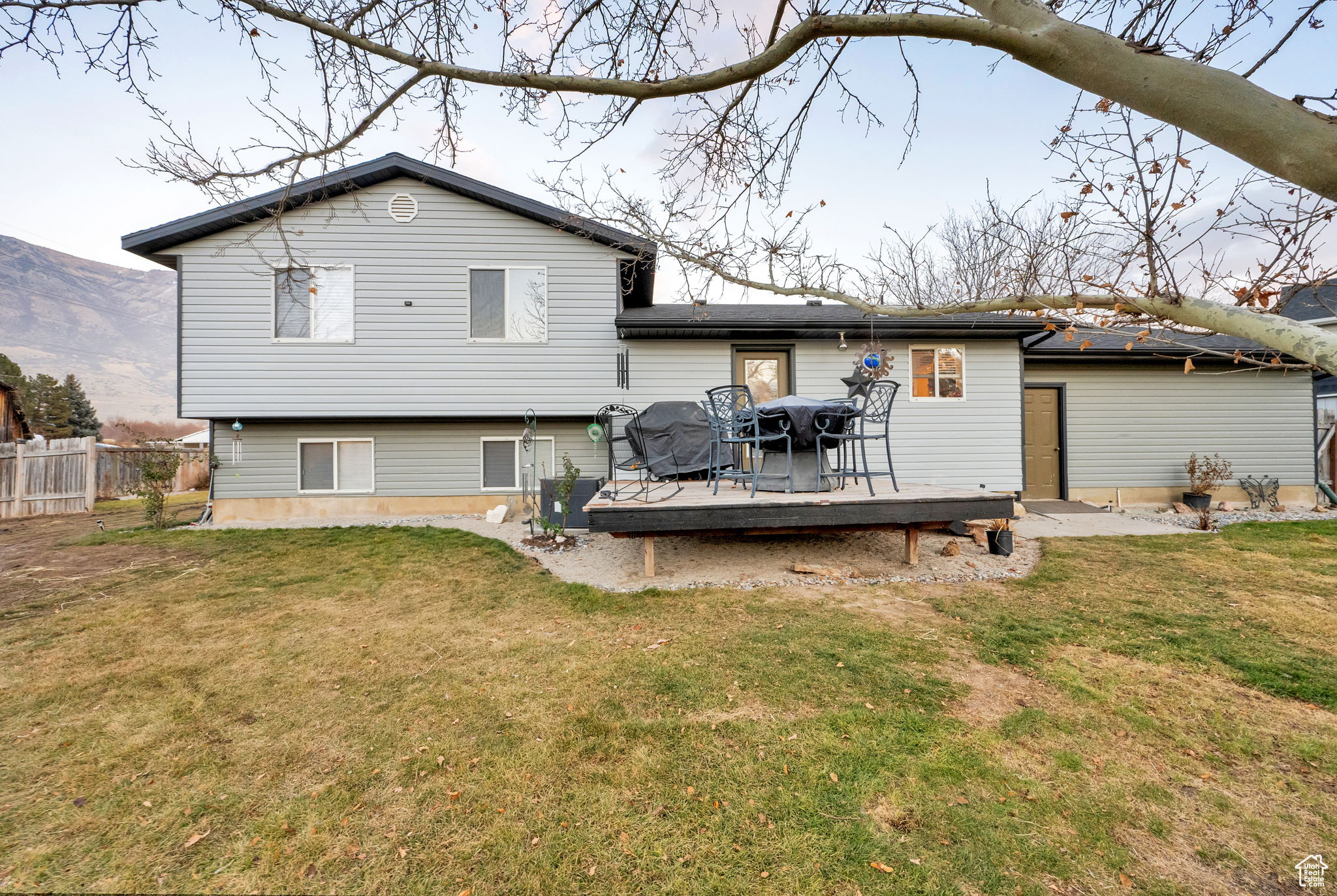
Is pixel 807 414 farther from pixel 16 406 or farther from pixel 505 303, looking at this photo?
pixel 16 406

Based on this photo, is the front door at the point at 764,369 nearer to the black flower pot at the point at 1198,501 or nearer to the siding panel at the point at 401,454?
the siding panel at the point at 401,454

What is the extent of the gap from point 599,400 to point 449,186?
13.9ft

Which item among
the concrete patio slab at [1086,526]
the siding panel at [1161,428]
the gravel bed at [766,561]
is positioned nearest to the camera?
the gravel bed at [766,561]

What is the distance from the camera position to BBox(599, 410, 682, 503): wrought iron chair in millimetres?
5270

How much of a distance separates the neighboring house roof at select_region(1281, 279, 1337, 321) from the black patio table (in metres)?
2.83

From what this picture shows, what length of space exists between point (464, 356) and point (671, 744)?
7.22 metres

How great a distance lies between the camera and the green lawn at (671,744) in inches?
61.0

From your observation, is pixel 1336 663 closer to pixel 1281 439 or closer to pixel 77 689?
pixel 77 689

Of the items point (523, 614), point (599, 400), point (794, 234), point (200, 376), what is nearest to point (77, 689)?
point (523, 614)

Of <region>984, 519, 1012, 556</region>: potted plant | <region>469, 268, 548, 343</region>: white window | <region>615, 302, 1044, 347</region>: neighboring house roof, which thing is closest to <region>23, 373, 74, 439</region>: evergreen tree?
<region>469, 268, 548, 343</region>: white window

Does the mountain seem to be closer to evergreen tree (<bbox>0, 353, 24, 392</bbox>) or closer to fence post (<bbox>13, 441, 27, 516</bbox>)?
evergreen tree (<bbox>0, 353, 24, 392</bbox>)

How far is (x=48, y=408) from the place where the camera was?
2009cm

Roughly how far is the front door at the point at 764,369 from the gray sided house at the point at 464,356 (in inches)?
1.8

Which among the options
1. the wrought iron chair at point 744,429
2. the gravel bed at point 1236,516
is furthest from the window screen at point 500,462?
the gravel bed at point 1236,516
